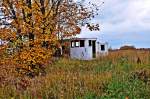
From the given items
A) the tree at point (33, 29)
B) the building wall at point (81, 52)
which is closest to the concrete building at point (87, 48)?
the building wall at point (81, 52)

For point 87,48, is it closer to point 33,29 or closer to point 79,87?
point 33,29

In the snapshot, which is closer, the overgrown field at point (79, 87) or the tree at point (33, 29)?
the overgrown field at point (79, 87)

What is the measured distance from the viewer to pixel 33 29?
27.3m

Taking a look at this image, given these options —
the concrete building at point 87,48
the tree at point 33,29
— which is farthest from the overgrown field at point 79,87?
the concrete building at point 87,48

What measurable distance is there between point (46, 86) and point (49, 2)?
12.6 meters

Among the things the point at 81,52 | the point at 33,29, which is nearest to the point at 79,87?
the point at 33,29

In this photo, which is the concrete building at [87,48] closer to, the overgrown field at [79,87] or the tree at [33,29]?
the tree at [33,29]

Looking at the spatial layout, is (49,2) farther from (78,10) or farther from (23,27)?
(23,27)

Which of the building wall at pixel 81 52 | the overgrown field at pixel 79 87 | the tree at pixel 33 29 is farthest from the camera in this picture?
the building wall at pixel 81 52

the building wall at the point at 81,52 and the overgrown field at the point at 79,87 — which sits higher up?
the building wall at the point at 81,52

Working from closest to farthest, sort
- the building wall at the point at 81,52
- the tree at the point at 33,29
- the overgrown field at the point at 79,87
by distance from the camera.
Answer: the overgrown field at the point at 79,87, the tree at the point at 33,29, the building wall at the point at 81,52

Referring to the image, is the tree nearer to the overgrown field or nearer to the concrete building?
the overgrown field

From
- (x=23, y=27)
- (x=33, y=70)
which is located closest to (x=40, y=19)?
(x=23, y=27)

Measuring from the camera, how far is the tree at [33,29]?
88.3ft
